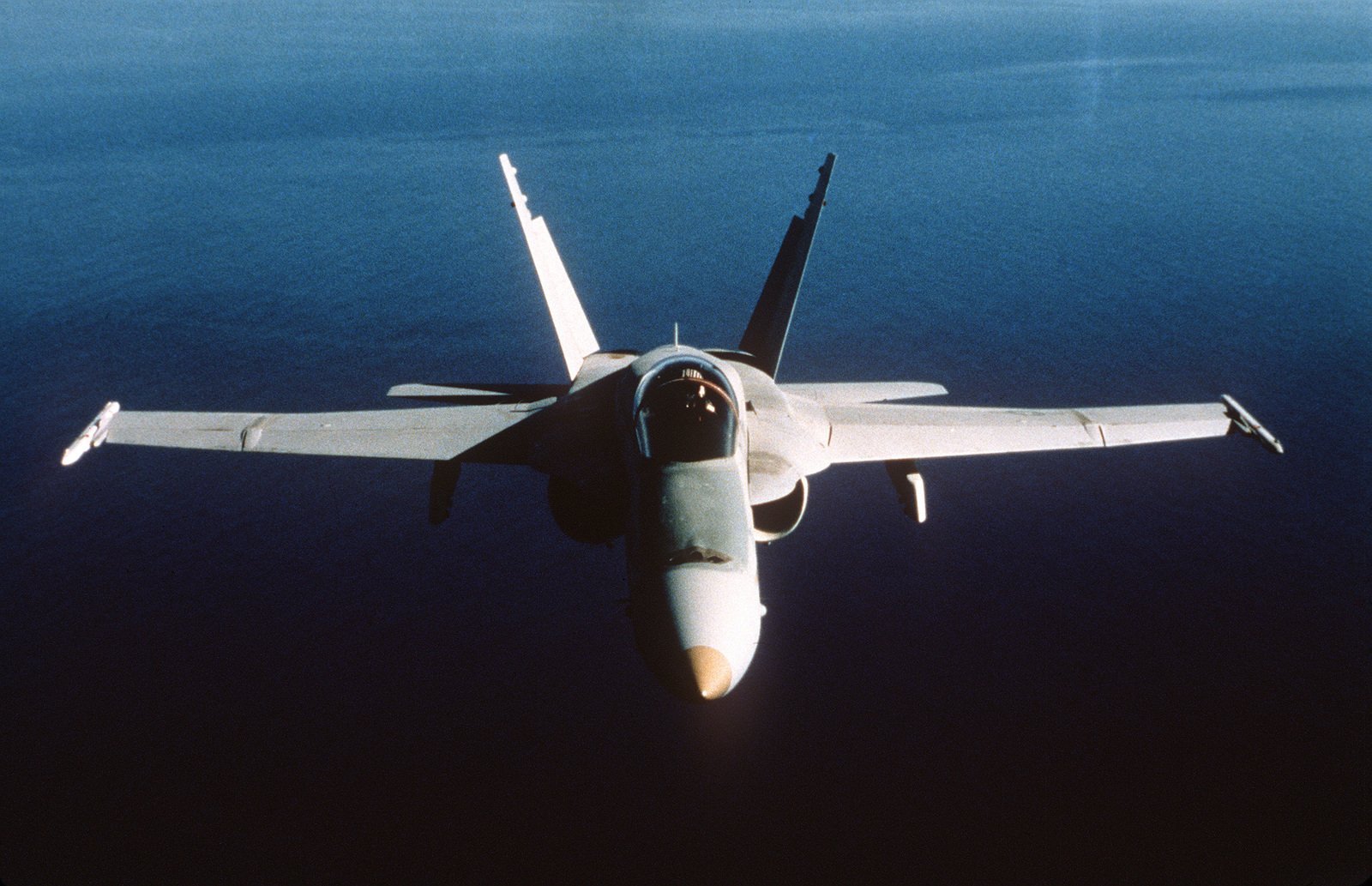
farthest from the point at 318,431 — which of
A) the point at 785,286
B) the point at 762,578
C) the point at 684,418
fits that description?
the point at 762,578

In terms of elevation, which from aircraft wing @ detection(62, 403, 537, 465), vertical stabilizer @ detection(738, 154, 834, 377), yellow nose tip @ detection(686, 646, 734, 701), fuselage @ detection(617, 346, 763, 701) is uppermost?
vertical stabilizer @ detection(738, 154, 834, 377)

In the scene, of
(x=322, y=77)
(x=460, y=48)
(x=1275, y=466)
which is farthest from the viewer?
(x=460, y=48)

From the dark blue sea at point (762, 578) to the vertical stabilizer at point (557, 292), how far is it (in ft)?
24.7

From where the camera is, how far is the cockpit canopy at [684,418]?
15102 mm

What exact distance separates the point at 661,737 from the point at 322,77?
139111mm

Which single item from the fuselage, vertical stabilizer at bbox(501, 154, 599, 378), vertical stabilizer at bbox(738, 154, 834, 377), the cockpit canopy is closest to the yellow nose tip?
the fuselage

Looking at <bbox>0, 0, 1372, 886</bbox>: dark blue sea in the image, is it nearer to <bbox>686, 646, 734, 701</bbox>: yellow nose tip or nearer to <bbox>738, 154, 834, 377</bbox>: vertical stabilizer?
<bbox>738, 154, 834, 377</bbox>: vertical stabilizer

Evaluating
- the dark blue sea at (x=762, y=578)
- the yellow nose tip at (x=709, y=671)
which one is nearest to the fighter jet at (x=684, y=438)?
the yellow nose tip at (x=709, y=671)

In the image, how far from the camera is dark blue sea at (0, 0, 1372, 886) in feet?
58.7

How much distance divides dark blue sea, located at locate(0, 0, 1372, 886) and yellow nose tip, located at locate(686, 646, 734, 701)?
25.3ft

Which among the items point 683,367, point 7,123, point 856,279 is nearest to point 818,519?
point 683,367

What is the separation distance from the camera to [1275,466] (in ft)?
100

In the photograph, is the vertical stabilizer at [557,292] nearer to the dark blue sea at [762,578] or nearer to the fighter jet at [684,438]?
the fighter jet at [684,438]

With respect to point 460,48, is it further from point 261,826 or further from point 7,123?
point 261,826
